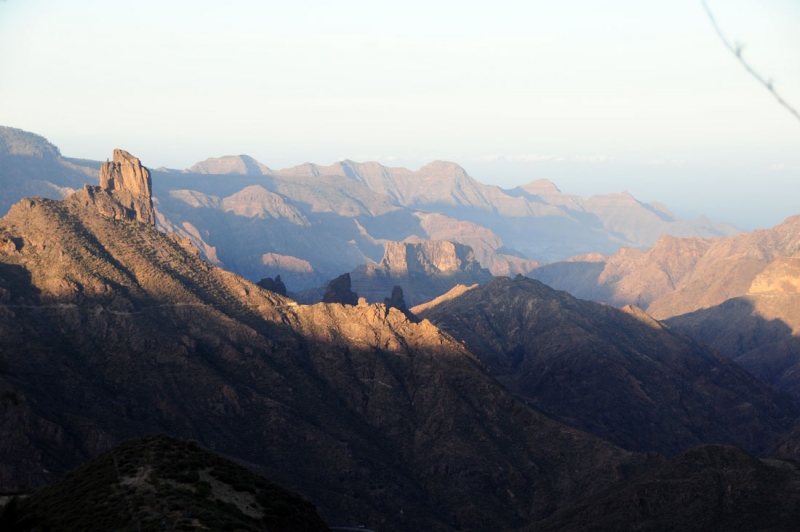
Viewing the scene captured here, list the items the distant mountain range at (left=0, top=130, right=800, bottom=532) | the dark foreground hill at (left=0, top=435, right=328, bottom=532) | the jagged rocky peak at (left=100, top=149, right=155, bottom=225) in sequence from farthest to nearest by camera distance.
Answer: the jagged rocky peak at (left=100, top=149, right=155, bottom=225), the distant mountain range at (left=0, top=130, right=800, bottom=532), the dark foreground hill at (left=0, top=435, right=328, bottom=532)

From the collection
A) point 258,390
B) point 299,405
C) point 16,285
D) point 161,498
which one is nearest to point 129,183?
point 16,285

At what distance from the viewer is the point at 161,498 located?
62.5m

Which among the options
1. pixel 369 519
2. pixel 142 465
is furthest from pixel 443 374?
pixel 142 465

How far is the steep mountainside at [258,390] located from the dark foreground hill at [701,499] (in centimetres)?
2030

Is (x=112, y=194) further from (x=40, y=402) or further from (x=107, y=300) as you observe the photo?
(x=40, y=402)

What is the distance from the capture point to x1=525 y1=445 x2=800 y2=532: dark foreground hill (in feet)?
331

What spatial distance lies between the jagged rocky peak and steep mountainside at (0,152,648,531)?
27.9 ft

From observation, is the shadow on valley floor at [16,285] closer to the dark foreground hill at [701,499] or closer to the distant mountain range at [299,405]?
the distant mountain range at [299,405]

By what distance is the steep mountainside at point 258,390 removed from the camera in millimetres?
125062

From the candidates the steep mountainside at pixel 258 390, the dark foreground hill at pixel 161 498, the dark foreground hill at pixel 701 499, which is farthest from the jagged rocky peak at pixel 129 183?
the dark foreground hill at pixel 161 498

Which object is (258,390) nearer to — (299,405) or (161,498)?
(299,405)

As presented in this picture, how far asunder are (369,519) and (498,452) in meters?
29.6

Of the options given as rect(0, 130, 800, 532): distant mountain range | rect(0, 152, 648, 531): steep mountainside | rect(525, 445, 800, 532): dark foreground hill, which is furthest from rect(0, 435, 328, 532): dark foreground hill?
rect(525, 445, 800, 532): dark foreground hill

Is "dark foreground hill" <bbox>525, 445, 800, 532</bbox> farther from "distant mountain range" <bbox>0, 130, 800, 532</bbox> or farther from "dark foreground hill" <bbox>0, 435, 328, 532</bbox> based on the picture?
"dark foreground hill" <bbox>0, 435, 328, 532</bbox>
